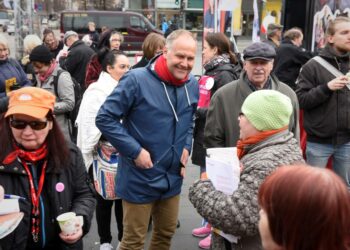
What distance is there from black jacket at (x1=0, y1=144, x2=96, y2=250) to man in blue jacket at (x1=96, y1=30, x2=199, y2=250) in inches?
19.0

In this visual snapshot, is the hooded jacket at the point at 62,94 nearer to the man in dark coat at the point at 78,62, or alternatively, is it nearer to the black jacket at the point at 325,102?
the black jacket at the point at 325,102

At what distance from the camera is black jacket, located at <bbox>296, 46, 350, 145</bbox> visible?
3.75m

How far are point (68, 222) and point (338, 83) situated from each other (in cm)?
258

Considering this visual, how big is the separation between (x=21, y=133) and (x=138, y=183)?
37.9 inches

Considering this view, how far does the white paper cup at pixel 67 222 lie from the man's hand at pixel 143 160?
2.36 feet

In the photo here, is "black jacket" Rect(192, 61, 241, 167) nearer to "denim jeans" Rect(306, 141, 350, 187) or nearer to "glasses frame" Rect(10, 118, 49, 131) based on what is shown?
"denim jeans" Rect(306, 141, 350, 187)

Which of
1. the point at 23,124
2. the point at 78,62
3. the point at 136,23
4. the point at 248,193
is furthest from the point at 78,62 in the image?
the point at 136,23

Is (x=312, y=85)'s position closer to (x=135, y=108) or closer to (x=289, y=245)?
(x=135, y=108)

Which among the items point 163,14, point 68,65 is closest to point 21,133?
point 68,65

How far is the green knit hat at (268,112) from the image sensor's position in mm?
2162

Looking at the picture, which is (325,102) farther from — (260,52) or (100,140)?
(100,140)

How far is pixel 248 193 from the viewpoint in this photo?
6.71ft

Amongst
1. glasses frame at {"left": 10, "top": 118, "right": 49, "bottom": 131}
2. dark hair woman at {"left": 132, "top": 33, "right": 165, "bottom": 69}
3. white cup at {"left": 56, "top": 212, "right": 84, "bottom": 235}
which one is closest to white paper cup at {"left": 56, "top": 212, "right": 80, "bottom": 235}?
white cup at {"left": 56, "top": 212, "right": 84, "bottom": 235}

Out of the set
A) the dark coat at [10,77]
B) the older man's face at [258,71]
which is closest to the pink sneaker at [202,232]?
the older man's face at [258,71]
